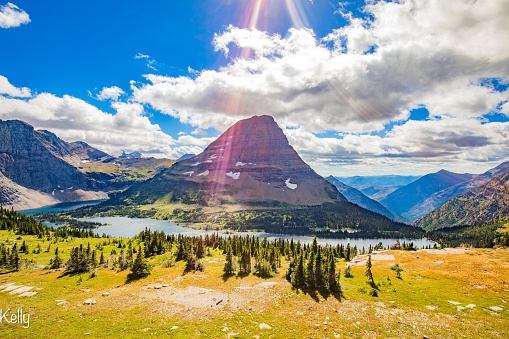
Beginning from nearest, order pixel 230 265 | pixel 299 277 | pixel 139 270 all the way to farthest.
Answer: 1. pixel 299 277
2. pixel 139 270
3. pixel 230 265

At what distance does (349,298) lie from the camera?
133ft

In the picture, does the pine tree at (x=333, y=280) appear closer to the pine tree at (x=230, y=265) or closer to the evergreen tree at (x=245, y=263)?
the evergreen tree at (x=245, y=263)

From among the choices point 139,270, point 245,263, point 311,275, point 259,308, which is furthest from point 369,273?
point 139,270

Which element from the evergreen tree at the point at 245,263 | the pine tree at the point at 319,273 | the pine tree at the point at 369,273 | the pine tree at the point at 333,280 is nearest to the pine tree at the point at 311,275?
the pine tree at the point at 319,273

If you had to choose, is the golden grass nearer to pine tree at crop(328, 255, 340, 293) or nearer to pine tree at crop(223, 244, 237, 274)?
pine tree at crop(328, 255, 340, 293)

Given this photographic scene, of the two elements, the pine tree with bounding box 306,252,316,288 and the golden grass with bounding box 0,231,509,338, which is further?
the pine tree with bounding box 306,252,316,288

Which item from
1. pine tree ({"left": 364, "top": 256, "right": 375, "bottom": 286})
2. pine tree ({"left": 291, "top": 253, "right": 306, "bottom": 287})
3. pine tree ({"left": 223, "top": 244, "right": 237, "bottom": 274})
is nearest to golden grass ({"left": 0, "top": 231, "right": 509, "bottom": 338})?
pine tree ({"left": 364, "top": 256, "right": 375, "bottom": 286})

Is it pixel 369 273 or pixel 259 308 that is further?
pixel 369 273

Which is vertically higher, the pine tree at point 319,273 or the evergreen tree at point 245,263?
the pine tree at point 319,273

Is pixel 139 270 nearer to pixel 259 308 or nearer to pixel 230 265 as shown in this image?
pixel 230 265

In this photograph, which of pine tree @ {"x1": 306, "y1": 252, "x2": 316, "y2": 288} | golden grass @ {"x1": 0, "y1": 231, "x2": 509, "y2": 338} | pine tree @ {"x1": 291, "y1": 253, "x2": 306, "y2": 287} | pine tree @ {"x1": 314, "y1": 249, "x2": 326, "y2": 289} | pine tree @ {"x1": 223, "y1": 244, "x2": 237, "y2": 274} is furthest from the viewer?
pine tree @ {"x1": 223, "y1": 244, "x2": 237, "y2": 274}

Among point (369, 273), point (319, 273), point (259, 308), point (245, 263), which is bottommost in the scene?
point (245, 263)

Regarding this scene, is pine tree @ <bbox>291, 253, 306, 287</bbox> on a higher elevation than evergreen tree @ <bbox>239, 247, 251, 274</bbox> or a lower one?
higher

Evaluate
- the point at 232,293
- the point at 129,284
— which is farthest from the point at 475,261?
the point at 129,284
